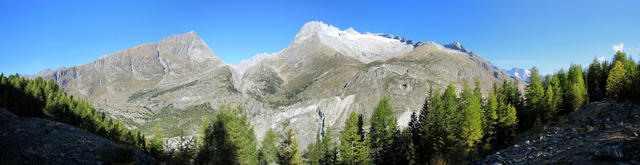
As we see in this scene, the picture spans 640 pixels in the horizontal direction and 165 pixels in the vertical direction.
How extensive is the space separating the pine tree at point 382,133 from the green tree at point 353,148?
5.86 ft

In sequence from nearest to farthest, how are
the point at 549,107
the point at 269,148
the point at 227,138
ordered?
1. the point at 227,138
2. the point at 549,107
3. the point at 269,148

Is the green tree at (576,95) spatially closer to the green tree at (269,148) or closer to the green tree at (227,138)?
the green tree at (269,148)

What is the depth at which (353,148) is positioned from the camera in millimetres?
38812

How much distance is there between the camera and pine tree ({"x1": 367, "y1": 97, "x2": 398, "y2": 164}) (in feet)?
131

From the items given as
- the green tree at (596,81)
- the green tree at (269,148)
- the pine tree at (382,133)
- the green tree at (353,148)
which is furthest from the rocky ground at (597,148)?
the green tree at (269,148)

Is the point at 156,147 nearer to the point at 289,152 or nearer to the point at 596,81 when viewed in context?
the point at 289,152

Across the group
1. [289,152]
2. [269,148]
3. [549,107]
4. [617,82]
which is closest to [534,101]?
[549,107]

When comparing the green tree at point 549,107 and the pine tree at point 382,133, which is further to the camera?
the green tree at point 549,107

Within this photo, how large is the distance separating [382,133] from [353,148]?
5.19 metres

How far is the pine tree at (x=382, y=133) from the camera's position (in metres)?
39.9

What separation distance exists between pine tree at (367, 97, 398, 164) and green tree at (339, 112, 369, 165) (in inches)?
70.3

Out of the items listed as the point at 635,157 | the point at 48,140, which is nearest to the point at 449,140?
the point at 635,157

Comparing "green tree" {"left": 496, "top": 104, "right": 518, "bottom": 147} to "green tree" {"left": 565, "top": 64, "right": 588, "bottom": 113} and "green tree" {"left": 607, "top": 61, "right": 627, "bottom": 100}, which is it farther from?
"green tree" {"left": 607, "top": 61, "right": 627, "bottom": 100}

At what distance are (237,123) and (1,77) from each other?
63.1 m
